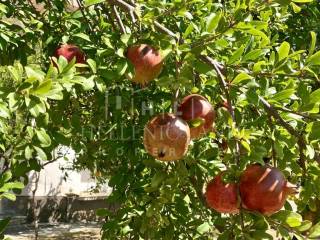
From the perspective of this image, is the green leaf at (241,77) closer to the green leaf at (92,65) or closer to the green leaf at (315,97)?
the green leaf at (315,97)

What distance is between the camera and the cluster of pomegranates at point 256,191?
4.32ft

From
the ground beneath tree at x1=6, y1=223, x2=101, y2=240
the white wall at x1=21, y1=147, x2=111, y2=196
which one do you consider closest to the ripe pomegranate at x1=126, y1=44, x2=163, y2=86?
the ground beneath tree at x1=6, y1=223, x2=101, y2=240

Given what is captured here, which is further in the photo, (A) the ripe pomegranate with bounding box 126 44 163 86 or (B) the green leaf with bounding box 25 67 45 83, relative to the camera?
(A) the ripe pomegranate with bounding box 126 44 163 86

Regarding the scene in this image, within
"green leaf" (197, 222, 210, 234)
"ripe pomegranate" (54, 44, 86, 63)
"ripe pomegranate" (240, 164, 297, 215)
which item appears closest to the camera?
"ripe pomegranate" (240, 164, 297, 215)

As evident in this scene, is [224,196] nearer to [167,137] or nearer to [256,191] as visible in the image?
[256,191]

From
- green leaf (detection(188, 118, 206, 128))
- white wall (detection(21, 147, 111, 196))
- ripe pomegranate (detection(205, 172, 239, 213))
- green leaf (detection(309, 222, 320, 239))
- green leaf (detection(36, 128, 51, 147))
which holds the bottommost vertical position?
white wall (detection(21, 147, 111, 196))

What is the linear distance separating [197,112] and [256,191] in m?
0.33

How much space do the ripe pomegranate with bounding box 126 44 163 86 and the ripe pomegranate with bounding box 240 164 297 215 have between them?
1.53 feet

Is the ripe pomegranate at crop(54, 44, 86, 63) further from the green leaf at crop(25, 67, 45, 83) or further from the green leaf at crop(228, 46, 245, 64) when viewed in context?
the green leaf at crop(228, 46, 245, 64)

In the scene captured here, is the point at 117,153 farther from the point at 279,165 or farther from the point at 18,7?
the point at 18,7

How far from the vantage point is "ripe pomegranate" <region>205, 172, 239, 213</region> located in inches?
54.6

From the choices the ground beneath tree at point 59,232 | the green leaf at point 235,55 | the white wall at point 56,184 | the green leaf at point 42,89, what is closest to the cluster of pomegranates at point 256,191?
the green leaf at point 235,55

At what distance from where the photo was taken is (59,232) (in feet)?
35.6

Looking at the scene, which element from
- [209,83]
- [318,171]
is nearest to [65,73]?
[209,83]
